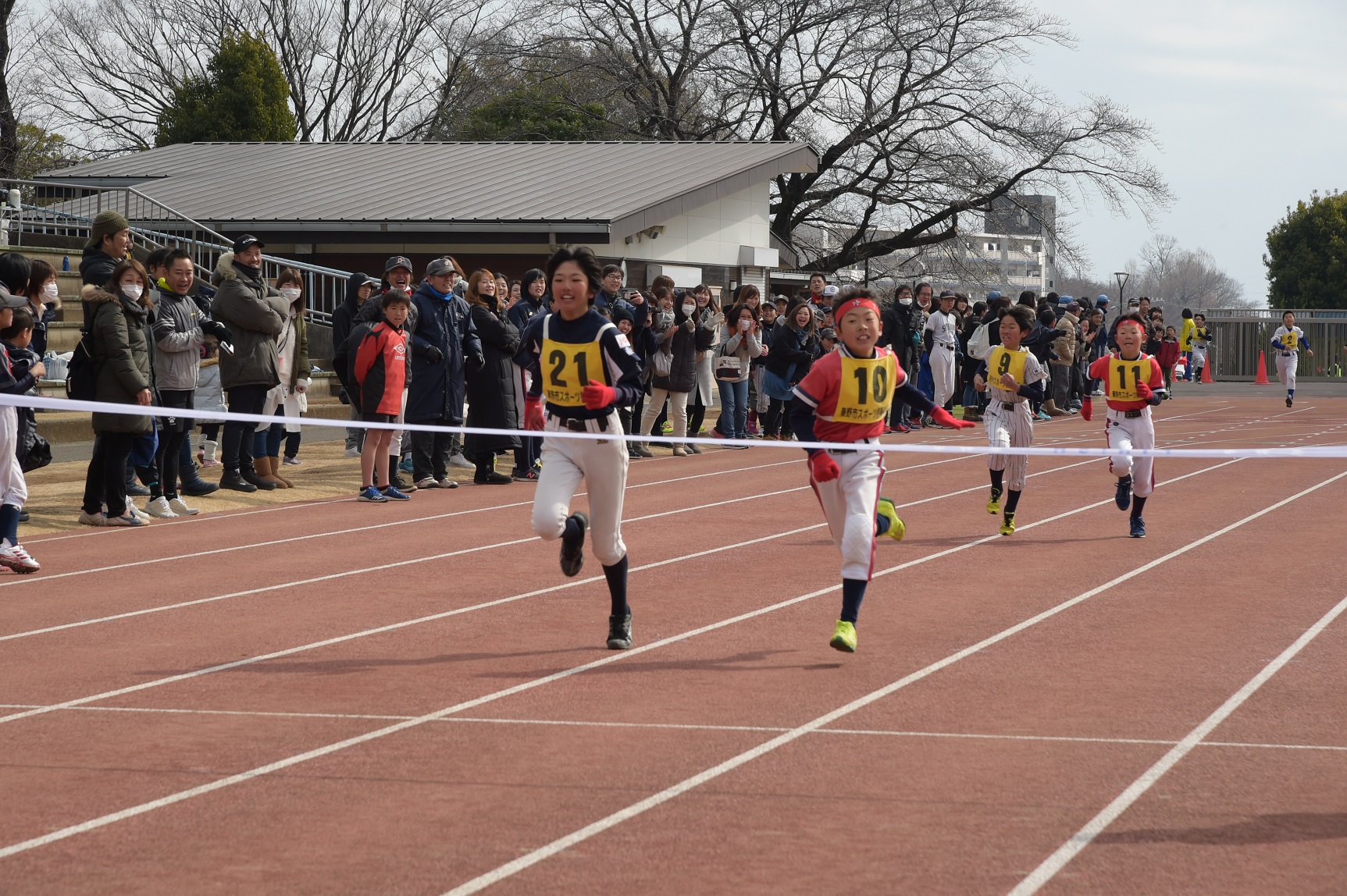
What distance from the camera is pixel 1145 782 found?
18.1ft

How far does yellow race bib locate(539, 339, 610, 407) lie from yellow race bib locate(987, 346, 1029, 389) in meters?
5.93

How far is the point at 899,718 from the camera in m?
6.48

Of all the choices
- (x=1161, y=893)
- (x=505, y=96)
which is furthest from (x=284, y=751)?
(x=505, y=96)

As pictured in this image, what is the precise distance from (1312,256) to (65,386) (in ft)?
193

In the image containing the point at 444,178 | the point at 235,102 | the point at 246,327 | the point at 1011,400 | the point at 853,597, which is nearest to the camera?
the point at 853,597

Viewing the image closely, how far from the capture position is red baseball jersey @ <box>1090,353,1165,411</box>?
1258cm

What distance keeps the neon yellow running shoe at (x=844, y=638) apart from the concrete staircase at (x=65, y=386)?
1198cm

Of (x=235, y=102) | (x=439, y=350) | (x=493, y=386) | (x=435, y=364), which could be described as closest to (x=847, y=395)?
(x=439, y=350)

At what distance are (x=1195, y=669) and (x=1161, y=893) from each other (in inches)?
125

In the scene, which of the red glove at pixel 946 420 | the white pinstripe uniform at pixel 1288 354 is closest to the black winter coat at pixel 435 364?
the red glove at pixel 946 420

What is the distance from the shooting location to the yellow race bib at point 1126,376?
12578mm

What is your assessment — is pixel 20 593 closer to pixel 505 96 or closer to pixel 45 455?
pixel 45 455

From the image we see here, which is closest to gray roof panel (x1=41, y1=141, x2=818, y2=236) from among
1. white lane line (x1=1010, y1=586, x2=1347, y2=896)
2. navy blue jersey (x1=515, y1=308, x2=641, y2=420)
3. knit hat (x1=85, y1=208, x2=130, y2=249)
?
knit hat (x1=85, y1=208, x2=130, y2=249)

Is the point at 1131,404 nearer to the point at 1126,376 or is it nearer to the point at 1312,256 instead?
the point at 1126,376
